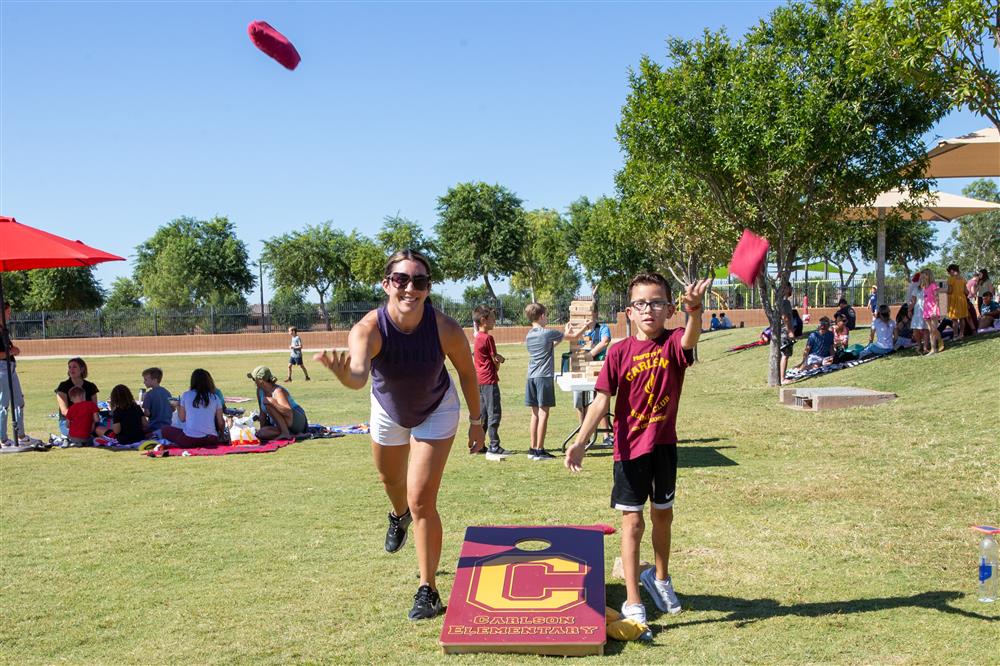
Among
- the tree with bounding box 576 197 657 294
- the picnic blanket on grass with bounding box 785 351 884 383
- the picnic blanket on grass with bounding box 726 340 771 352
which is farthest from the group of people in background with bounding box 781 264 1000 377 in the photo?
the tree with bounding box 576 197 657 294

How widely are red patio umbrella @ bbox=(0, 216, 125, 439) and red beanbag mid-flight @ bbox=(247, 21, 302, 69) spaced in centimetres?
585

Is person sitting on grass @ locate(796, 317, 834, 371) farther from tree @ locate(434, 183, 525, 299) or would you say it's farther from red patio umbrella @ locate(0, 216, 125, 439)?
tree @ locate(434, 183, 525, 299)

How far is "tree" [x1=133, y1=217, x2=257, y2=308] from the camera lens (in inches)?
2411

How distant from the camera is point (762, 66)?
16484mm

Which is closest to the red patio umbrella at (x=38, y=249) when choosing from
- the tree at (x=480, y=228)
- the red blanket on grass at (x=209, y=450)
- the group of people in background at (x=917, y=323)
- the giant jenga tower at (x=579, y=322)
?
the red blanket on grass at (x=209, y=450)

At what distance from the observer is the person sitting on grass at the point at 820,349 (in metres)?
18.7

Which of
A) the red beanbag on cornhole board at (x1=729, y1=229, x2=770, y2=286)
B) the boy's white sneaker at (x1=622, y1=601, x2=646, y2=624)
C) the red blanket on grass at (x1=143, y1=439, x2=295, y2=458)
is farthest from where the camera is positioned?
the red blanket on grass at (x1=143, y1=439, x2=295, y2=458)

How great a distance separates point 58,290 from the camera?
201 ft

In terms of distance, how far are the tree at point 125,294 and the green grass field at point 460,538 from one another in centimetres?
6314

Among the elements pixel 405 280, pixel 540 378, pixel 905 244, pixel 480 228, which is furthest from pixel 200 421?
pixel 905 244

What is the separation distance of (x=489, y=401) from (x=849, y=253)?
5054cm

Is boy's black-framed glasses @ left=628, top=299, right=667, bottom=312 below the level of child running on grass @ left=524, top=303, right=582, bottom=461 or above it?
above

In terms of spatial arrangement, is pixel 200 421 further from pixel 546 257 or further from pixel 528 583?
pixel 546 257

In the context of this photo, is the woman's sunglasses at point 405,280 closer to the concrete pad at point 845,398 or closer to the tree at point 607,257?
the concrete pad at point 845,398
